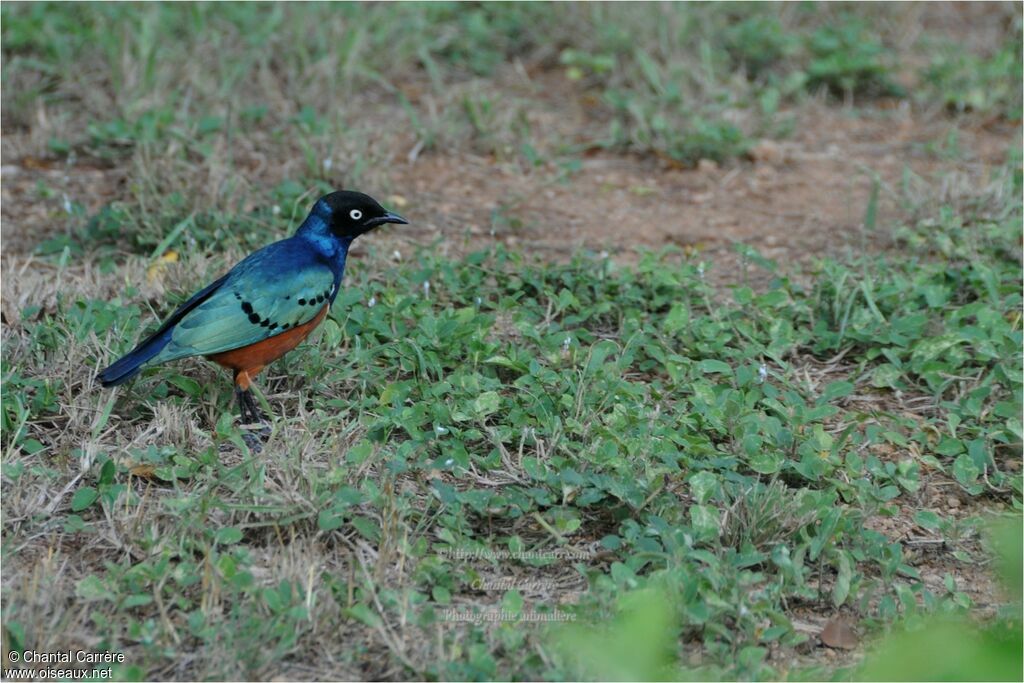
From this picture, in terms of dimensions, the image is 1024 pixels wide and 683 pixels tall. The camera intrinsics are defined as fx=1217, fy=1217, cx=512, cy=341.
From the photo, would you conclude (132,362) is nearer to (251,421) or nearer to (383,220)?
(251,421)

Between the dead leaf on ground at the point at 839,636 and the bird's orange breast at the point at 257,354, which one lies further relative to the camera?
the bird's orange breast at the point at 257,354

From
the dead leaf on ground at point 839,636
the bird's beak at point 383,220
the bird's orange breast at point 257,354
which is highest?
the bird's beak at point 383,220

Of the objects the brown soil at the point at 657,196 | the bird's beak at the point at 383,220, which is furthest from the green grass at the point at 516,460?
the brown soil at the point at 657,196

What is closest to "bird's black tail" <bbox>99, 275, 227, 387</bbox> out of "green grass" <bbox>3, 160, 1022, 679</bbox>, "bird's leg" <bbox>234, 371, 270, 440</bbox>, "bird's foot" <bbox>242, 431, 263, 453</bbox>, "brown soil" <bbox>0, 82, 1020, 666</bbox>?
"green grass" <bbox>3, 160, 1022, 679</bbox>

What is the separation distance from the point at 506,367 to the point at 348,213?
91cm

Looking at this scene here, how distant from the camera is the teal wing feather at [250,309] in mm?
4363

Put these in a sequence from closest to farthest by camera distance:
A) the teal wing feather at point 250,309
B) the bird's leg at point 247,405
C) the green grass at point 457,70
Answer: the teal wing feather at point 250,309 < the bird's leg at point 247,405 < the green grass at point 457,70

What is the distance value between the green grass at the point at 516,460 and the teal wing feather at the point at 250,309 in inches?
10.5

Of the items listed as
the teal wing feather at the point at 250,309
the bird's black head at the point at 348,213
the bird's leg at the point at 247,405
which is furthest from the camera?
the bird's black head at the point at 348,213

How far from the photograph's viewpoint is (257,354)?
14.7 ft

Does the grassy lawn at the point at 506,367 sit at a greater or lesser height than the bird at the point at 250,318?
lesser

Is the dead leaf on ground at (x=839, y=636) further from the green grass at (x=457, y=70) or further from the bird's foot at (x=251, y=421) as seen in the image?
the green grass at (x=457, y=70)

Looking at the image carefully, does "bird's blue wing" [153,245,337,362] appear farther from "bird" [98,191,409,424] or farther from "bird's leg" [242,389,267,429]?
"bird's leg" [242,389,267,429]

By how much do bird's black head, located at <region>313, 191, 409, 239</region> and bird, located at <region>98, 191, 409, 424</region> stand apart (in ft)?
0.45
